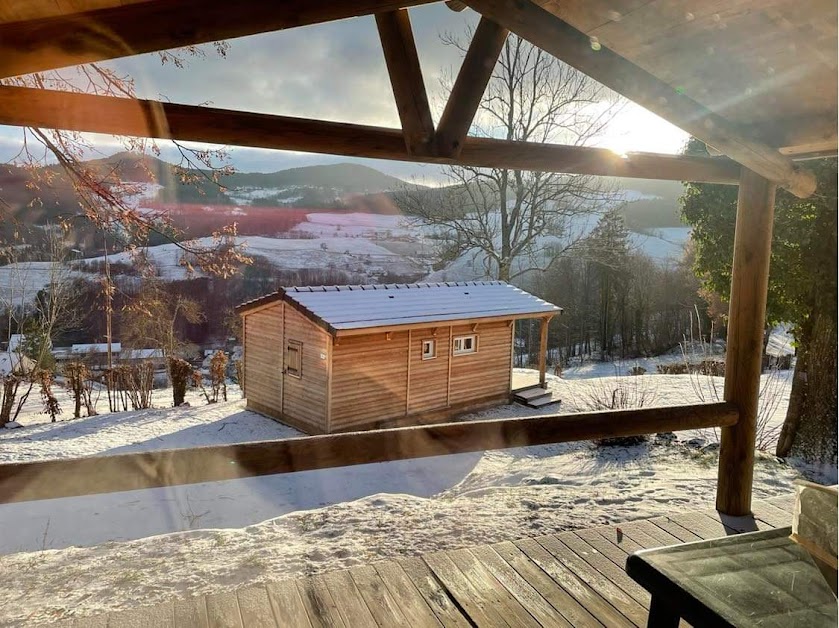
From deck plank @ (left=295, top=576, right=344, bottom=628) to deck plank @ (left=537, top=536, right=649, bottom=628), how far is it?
34.0 inches

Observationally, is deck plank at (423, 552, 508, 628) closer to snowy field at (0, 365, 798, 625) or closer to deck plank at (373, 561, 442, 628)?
deck plank at (373, 561, 442, 628)

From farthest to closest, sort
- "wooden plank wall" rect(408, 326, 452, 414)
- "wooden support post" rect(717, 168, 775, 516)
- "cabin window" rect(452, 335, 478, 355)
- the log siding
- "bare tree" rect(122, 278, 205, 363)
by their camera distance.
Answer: "bare tree" rect(122, 278, 205, 363) < "cabin window" rect(452, 335, 478, 355) < "wooden plank wall" rect(408, 326, 452, 414) < the log siding < "wooden support post" rect(717, 168, 775, 516)

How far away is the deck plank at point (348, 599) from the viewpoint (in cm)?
173

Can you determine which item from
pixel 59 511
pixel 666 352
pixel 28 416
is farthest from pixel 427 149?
pixel 666 352

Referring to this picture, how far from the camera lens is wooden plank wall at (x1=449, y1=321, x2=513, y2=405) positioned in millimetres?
10266

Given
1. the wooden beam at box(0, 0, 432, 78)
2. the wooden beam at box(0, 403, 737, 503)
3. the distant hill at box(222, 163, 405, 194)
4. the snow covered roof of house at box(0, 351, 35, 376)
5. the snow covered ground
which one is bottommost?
the snow covered roof of house at box(0, 351, 35, 376)

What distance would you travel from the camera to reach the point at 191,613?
5.76ft

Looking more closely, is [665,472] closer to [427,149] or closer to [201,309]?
[427,149]

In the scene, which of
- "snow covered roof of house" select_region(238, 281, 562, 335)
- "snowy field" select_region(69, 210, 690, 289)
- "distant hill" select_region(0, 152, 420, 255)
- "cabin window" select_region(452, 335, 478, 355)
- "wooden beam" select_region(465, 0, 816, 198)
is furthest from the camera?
"snowy field" select_region(69, 210, 690, 289)

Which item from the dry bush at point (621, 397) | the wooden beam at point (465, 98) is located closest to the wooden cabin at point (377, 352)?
the dry bush at point (621, 397)

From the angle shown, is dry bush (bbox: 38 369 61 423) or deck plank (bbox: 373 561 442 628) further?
dry bush (bbox: 38 369 61 423)

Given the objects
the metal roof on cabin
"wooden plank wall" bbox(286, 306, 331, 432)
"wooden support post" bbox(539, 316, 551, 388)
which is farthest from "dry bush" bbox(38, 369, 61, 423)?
"wooden support post" bbox(539, 316, 551, 388)

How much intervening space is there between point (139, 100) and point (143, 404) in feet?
35.6

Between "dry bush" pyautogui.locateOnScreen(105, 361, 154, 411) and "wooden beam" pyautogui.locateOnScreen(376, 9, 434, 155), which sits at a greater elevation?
"wooden beam" pyautogui.locateOnScreen(376, 9, 434, 155)
